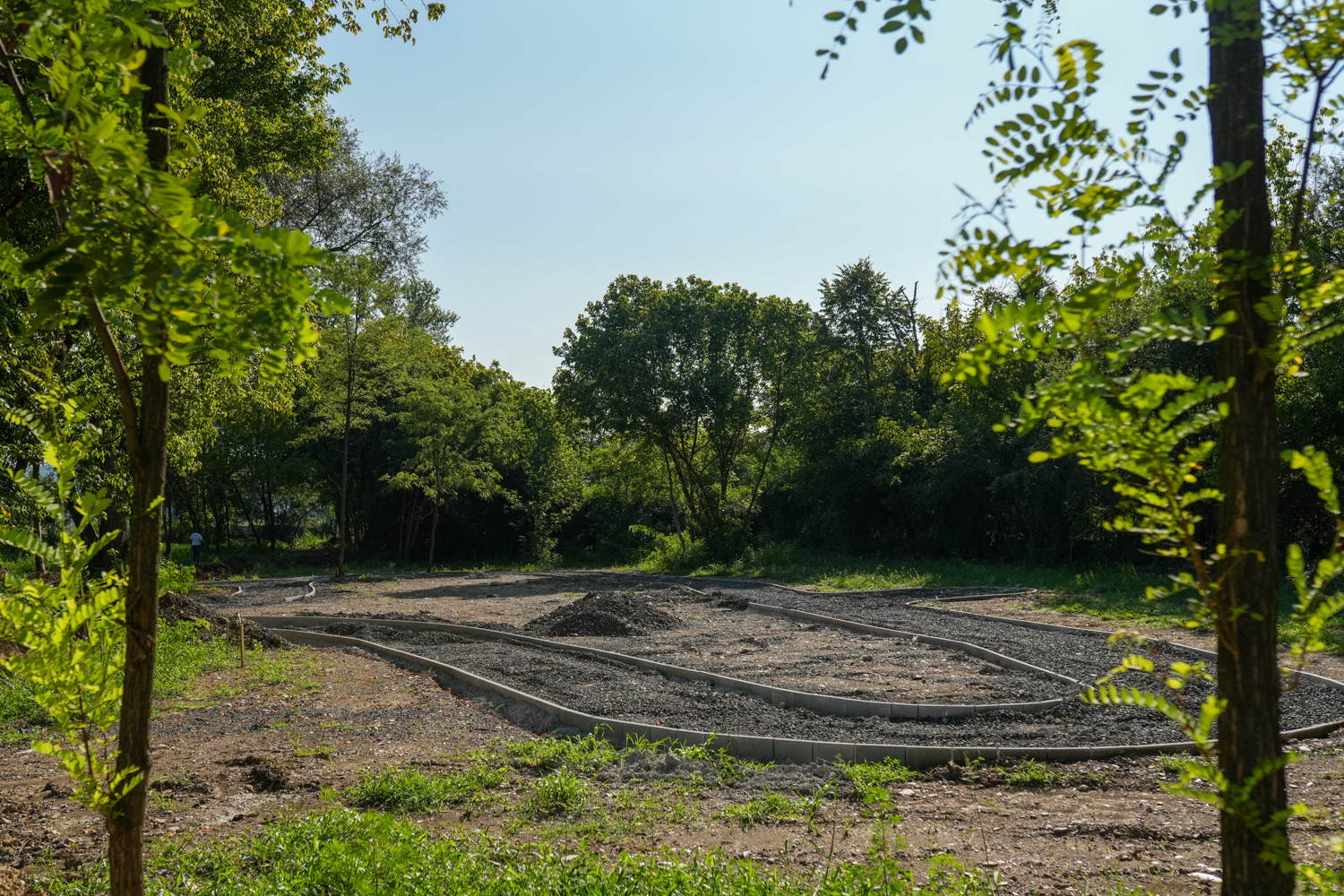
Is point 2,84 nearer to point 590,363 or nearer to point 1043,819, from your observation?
point 1043,819

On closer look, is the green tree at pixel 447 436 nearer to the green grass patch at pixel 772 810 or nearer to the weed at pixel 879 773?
the weed at pixel 879 773

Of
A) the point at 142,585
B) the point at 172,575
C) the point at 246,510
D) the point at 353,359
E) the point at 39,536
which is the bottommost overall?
the point at 172,575

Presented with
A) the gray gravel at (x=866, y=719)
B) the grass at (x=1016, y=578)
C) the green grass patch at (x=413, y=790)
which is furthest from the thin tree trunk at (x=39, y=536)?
the grass at (x=1016, y=578)

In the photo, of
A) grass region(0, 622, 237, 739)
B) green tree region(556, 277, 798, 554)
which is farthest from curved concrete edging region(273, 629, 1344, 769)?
green tree region(556, 277, 798, 554)

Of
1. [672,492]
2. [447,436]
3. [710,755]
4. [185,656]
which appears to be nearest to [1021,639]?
[710,755]

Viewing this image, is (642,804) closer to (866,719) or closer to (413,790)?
(413,790)

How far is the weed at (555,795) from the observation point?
15.5 ft

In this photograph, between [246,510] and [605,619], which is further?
[246,510]

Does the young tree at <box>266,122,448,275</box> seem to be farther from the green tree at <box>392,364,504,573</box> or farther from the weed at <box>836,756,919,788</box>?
the weed at <box>836,756,919,788</box>

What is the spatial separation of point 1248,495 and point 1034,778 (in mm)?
4192

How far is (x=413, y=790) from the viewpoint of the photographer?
4.93m

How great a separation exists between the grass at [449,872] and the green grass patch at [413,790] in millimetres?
664

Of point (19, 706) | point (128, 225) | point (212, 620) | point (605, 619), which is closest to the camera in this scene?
point (128, 225)

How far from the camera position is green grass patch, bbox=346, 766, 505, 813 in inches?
189
